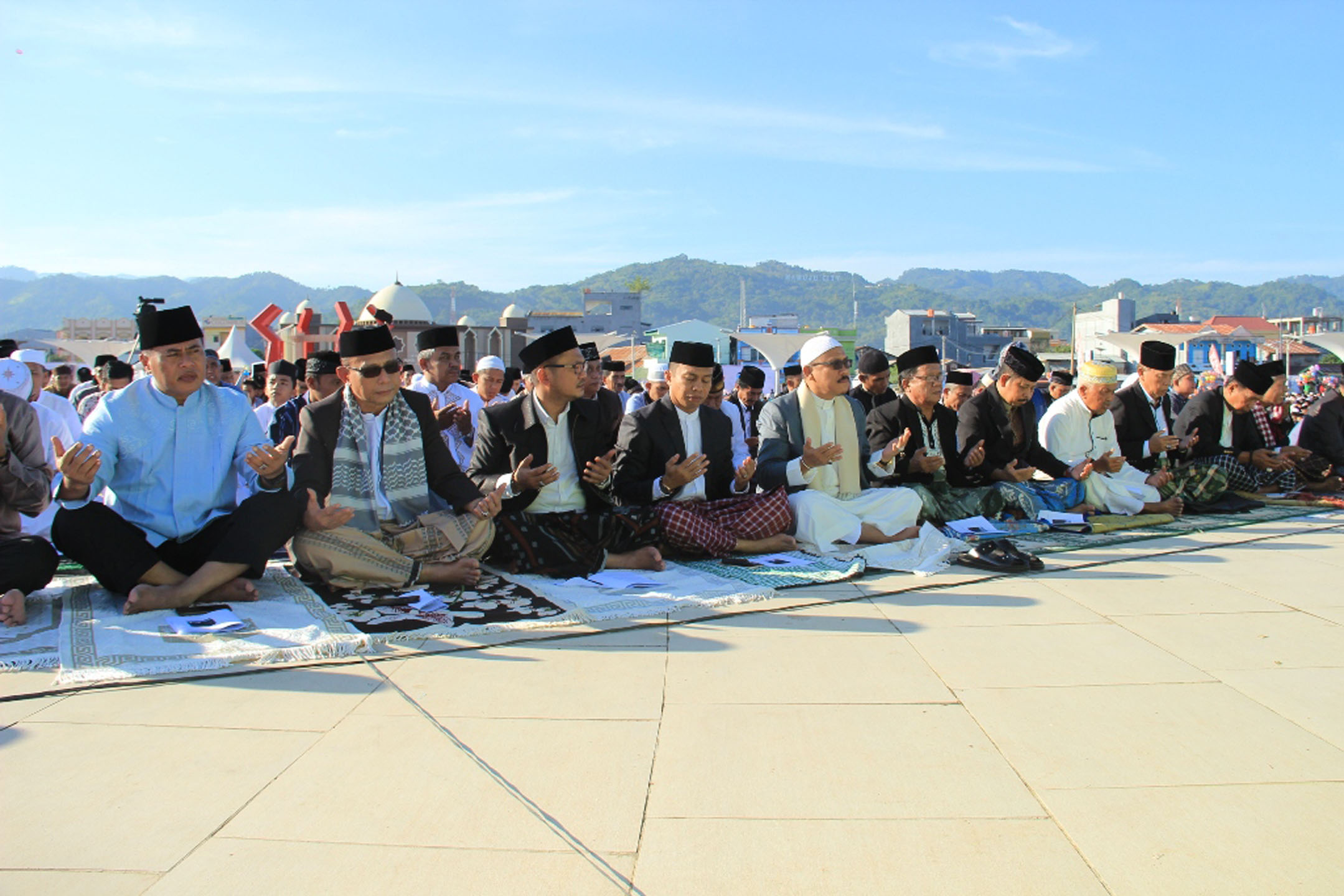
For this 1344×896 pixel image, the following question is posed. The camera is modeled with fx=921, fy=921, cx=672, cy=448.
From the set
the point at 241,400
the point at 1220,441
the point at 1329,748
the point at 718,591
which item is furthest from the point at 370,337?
the point at 1220,441

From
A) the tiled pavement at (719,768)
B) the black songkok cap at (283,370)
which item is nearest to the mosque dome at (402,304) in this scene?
the black songkok cap at (283,370)

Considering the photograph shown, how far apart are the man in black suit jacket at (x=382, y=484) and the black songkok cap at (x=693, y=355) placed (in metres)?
1.32

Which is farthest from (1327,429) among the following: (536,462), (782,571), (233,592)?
(233,592)

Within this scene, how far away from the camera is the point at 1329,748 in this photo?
2.22 metres

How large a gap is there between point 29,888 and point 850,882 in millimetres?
1453

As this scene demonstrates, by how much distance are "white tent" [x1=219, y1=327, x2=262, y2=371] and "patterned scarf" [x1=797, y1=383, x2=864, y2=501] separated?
904cm

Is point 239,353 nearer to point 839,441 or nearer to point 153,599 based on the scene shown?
point 839,441

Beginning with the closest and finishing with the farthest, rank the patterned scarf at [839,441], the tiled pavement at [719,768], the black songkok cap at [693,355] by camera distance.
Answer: the tiled pavement at [719,768]
the black songkok cap at [693,355]
the patterned scarf at [839,441]

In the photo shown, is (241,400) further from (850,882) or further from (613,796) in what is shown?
(850,882)

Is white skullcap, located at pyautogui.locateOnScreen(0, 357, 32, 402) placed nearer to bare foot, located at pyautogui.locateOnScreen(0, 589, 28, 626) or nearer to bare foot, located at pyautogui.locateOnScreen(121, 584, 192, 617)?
bare foot, located at pyautogui.locateOnScreen(0, 589, 28, 626)

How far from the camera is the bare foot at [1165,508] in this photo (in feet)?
21.2

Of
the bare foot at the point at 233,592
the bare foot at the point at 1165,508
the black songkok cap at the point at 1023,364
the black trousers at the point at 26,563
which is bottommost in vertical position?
the bare foot at the point at 1165,508

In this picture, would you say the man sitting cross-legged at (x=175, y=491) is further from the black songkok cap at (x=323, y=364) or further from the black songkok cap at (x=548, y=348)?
the black songkok cap at (x=323, y=364)

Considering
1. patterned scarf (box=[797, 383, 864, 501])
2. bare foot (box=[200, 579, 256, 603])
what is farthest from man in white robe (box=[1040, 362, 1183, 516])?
bare foot (box=[200, 579, 256, 603])
